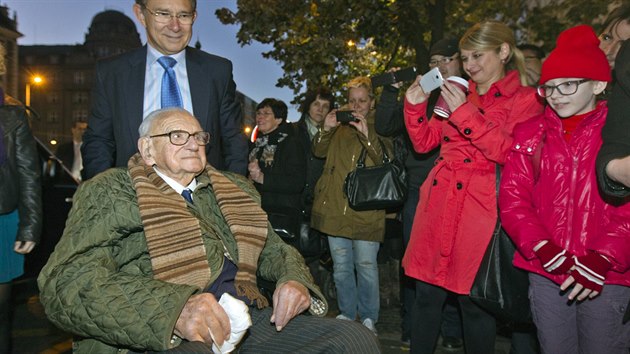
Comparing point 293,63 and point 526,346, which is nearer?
point 526,346

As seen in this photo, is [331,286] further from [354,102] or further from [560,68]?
[560,68]

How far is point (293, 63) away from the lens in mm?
11469

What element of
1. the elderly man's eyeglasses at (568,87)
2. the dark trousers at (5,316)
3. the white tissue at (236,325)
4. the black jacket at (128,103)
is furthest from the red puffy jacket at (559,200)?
the dark trousers at (5,316)

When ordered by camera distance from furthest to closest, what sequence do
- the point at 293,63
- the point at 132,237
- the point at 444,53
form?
the point at 293,63 < the point at 444,53 < the point at 132,237

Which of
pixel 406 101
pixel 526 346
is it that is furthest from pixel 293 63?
pixel 526 346

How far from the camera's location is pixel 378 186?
5094 mm

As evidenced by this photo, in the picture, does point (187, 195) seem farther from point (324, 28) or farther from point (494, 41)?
point (324, 28)

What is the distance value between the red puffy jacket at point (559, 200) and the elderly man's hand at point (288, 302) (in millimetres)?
1223

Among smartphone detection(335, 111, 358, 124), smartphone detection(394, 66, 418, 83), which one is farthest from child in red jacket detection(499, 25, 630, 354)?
smartphone detection(335, 111, 358, 124)

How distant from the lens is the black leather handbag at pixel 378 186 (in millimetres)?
5059

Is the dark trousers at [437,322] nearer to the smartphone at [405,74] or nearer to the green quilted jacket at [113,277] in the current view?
the green quilted jacket at [113,277]

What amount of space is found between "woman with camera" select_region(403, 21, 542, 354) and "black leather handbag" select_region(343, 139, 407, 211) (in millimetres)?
1059

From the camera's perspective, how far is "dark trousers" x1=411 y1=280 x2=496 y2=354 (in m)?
3.68

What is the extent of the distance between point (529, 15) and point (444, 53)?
12780 millimetres
